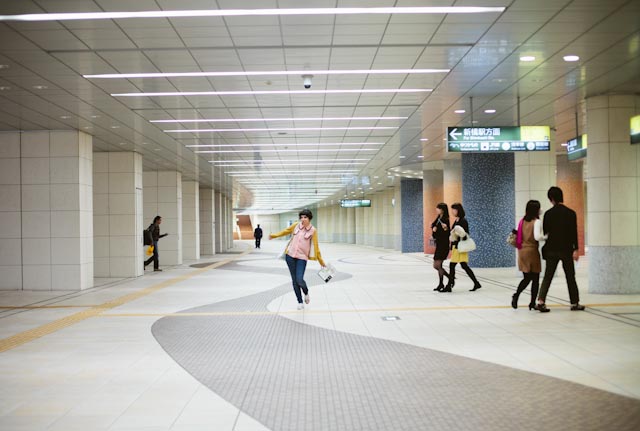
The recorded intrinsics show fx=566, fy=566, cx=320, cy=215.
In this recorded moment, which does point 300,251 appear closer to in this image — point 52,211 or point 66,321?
point 66,321

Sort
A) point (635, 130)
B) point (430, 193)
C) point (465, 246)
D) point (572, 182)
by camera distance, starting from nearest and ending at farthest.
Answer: point (635, 130) < point (465, 246) < point (572, 182) < point (430, 193)

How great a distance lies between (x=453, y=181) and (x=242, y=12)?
16915 mm

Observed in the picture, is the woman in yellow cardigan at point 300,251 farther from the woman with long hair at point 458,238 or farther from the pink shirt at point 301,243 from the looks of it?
the woman with long hair at point 458,238

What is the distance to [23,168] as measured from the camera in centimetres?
1348

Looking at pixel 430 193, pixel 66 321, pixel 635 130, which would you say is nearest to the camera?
pixel 66 321

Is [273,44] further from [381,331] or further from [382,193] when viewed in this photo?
[382,193]

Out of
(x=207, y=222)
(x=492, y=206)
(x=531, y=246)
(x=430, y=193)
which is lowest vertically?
(x=531, y=246)

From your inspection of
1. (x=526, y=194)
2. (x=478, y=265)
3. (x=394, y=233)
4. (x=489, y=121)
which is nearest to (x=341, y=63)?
(x=489, y=121)

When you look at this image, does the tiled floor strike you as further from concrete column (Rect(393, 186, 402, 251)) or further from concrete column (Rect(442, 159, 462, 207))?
concrete column (Rect(393, 186, 402, 251))

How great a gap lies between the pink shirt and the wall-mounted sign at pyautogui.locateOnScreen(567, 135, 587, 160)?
691 cm

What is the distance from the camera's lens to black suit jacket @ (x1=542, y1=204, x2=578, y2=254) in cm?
859

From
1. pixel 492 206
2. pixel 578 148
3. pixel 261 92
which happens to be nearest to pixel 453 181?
pixel 492 206

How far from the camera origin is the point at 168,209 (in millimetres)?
22859

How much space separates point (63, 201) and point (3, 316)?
462cm
